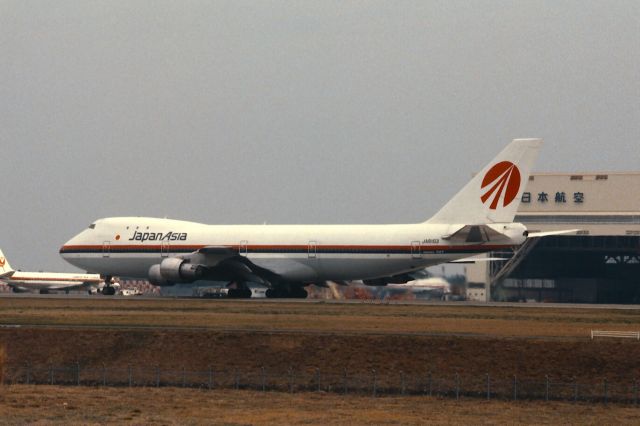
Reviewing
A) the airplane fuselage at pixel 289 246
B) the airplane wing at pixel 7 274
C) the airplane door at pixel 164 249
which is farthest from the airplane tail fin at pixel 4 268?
the airplane door at pixel 164 249

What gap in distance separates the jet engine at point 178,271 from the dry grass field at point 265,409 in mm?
38600

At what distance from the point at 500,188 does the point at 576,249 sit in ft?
149

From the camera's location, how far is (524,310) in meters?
74.0

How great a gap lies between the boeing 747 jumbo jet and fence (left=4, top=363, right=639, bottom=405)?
3191cm

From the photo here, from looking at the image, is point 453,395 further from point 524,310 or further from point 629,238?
point 629,238

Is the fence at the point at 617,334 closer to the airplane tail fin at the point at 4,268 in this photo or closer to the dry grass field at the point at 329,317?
the dry grass field at the point at 329,317

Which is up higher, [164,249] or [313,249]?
[164,249]

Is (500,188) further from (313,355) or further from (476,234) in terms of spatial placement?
(313,355)

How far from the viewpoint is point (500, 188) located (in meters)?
82.1

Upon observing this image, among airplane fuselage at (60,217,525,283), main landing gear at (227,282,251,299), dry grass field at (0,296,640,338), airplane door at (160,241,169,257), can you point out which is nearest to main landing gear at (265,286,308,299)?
main landing gear at (227,282,251,299)

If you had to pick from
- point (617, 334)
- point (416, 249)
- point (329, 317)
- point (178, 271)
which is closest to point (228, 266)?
point (178, 271)

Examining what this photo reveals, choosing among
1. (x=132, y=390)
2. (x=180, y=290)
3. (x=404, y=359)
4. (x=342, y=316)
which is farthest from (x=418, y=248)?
(x=180, y=290)

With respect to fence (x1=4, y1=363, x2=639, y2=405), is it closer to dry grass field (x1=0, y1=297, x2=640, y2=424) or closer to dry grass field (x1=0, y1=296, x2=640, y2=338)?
dry grass field (x1=0, y1=297, x2=640, y2=424)

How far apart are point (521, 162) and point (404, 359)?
34.7 meters
